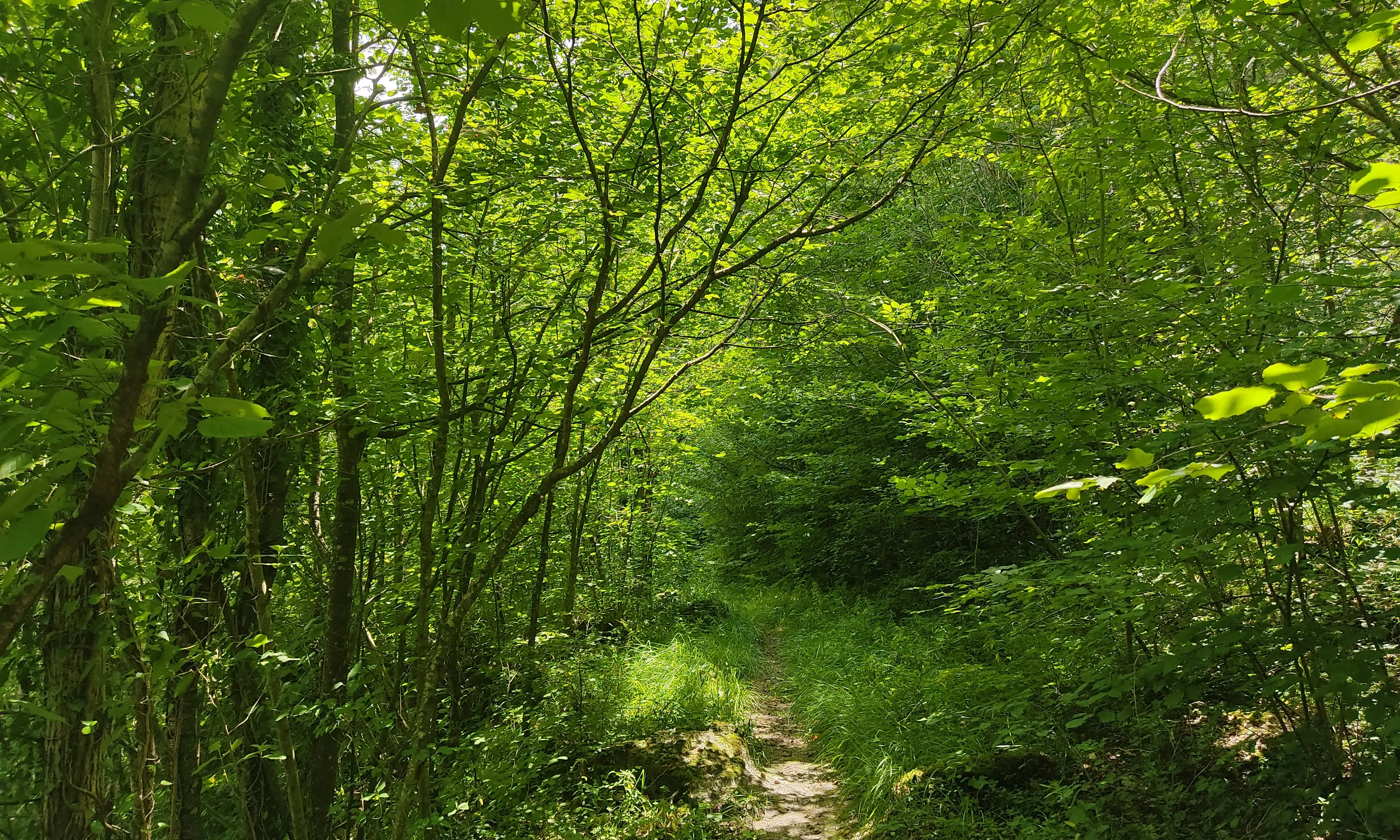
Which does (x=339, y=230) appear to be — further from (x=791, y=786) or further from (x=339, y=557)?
(x=791, y=786)

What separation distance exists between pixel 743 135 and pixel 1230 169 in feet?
10.2

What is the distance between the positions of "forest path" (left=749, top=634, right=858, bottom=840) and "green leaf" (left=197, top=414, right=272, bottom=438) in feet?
15.9

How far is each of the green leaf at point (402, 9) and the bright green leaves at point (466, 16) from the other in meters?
0.02

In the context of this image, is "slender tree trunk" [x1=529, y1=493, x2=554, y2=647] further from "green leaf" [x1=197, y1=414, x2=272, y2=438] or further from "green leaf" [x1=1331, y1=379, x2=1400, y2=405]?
"green leaf" [x1=1331, y1=379, x2=1400, y2=405]

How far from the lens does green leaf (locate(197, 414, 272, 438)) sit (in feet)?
2.82

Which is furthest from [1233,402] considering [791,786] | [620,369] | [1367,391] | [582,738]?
[582,738]

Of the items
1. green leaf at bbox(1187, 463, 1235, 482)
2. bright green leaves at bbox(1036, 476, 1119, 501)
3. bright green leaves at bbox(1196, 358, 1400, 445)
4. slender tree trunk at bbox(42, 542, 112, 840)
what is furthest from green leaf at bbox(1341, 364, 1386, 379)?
slender tree trunk at bbox(42, 542, 112, 840)

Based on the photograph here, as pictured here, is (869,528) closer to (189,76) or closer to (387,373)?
(387,373)

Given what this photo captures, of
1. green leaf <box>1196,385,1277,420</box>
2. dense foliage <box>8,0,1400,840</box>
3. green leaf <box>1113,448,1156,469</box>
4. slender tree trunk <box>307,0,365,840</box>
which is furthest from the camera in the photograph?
slender tree trunk <box>307,0,365,840</box>

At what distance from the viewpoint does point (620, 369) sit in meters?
5.08

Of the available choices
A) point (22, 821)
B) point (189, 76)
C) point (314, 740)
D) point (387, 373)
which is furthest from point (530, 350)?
point (22, 821)

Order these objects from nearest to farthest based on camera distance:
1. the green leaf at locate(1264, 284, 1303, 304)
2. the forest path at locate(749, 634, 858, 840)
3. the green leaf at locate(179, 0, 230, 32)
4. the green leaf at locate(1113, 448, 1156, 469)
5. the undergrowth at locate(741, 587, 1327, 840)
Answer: the green leaf at locate(179, 0, 230, 32)
the green leaf at locate(1113, 448, 1156, 469)
the green leaf at locate(1264, 284, 1303, 304)
the undergrowth at locate(741, 587, 1327, 840)
the forest path at locate(749, 634, 858, 840)

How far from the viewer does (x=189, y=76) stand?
160 cm

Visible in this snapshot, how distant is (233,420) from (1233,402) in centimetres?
149
